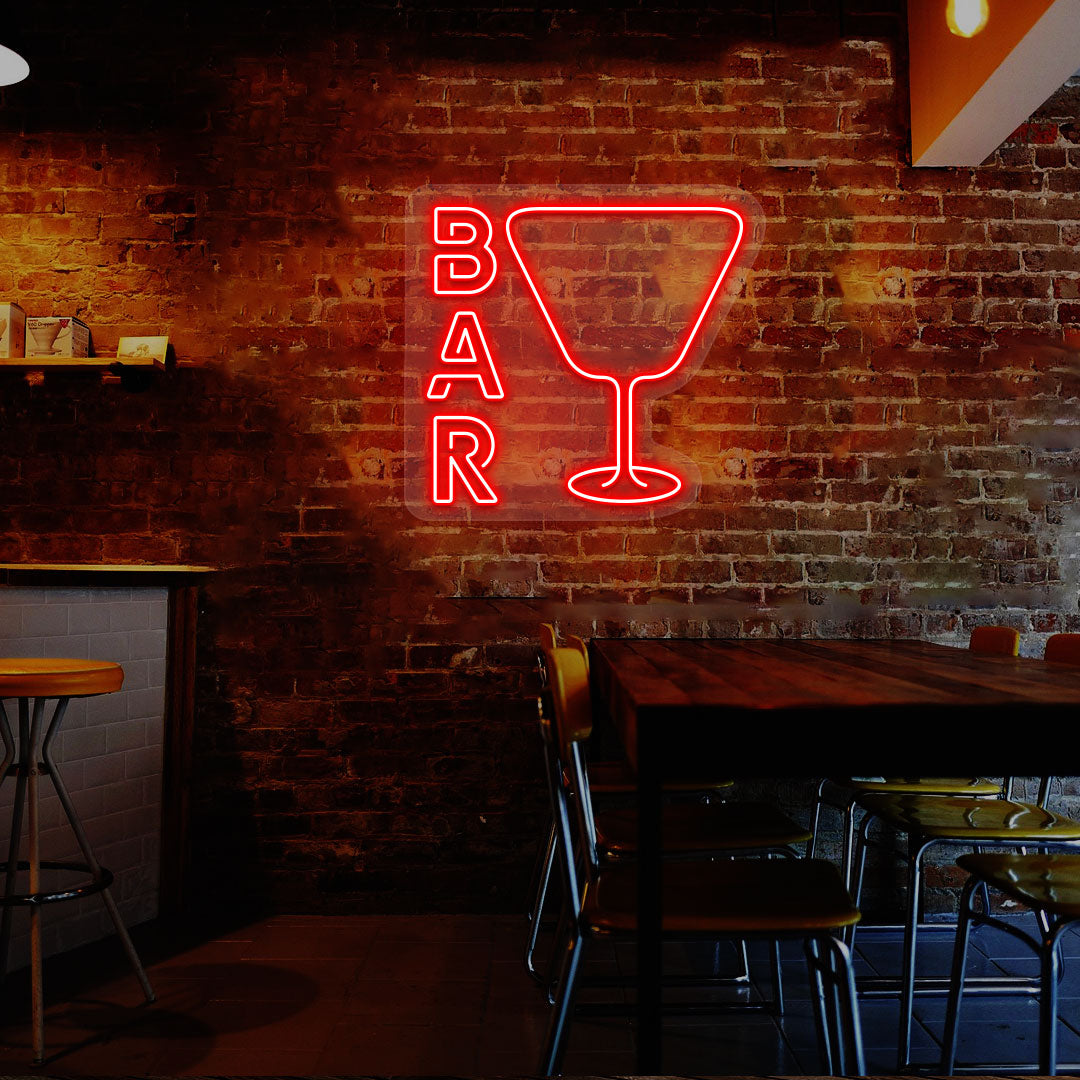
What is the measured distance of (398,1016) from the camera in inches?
103

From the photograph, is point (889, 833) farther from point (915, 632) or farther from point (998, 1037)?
point (998, 1037)

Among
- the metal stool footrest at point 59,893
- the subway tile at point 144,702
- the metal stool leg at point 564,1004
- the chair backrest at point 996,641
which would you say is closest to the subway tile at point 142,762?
the subway tile at point 144,702

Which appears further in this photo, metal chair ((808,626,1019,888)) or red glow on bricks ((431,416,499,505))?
red glow on bricks ((431,416,499,505))

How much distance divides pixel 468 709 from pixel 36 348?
205 centimetres

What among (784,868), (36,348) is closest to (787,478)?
(784,868)

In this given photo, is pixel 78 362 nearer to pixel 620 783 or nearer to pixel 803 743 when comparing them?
pixel 620 783

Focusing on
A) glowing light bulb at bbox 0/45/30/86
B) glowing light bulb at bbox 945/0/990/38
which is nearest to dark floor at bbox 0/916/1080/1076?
glowing light bulb at bbox 0/45/30/86

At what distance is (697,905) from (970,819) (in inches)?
39.9

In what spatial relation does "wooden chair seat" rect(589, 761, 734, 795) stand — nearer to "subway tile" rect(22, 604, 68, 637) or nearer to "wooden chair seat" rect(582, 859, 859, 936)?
"wooden chair seat" rect(582, 859, 859, 936)

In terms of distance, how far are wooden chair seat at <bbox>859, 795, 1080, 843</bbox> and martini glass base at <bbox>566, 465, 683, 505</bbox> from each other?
136 cm

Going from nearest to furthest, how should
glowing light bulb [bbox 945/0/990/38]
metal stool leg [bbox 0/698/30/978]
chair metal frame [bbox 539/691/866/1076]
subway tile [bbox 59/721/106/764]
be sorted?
chair metal frame [bbox 539/691/866/1076] < metal stool leg [bbox 0/698/30/978] < subway tile [bbox 59/721/106/764] < glowing light bulb [bbox 945/0/990/38]

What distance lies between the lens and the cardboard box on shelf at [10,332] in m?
3.47

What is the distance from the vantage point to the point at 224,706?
11.6 feet

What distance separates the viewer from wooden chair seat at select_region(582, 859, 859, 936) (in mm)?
1726
